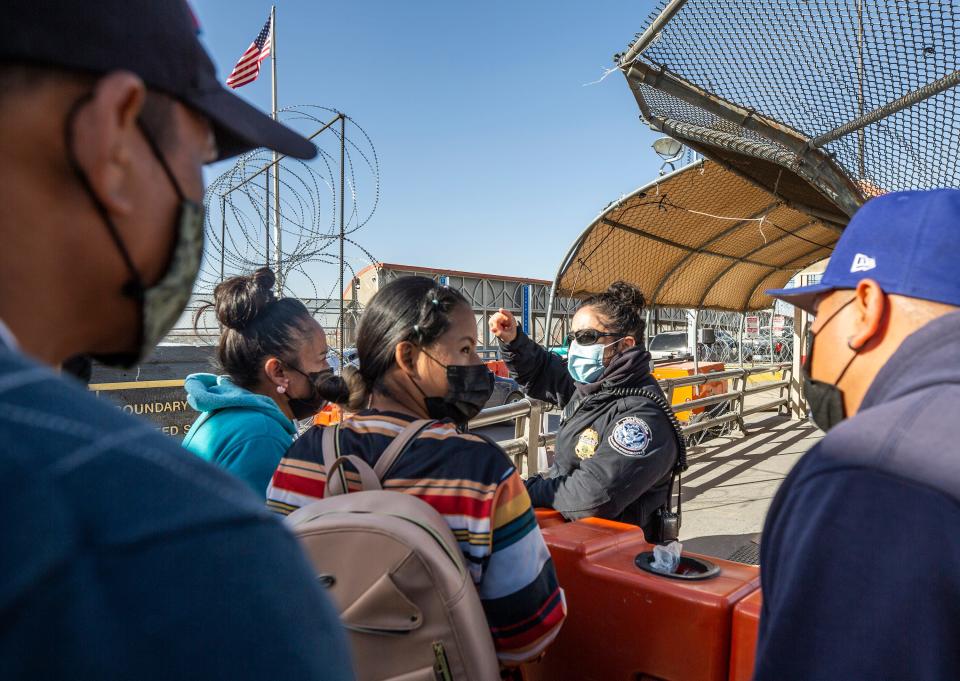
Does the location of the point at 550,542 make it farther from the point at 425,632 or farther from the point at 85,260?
the point at 85,260

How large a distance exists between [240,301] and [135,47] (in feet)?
7.26

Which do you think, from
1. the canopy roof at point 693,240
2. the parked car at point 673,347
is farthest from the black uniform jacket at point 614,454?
the parked car at point 673,347

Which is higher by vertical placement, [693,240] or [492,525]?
[693,240]

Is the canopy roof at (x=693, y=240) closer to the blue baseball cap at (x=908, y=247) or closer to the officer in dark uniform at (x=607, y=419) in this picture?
the officer in dark uniform at (x=607, y=419)

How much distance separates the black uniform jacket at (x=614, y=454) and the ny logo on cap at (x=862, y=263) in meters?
1.56

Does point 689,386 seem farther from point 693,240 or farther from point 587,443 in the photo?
point 587,443

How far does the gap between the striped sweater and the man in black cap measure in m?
0.90

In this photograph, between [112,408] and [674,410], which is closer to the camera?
[112,408]

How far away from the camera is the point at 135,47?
2.39 ft

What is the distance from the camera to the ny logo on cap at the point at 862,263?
1432mm

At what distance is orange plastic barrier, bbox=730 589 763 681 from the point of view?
6.04 feet

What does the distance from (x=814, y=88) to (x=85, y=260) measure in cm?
386

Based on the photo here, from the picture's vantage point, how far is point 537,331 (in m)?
29.5

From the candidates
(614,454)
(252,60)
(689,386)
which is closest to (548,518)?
(614,454)
